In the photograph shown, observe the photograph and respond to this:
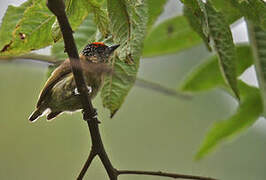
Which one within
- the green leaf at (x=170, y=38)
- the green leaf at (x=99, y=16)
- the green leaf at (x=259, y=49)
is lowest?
the green leaf at (x=259, y=49)

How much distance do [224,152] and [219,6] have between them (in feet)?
13.0

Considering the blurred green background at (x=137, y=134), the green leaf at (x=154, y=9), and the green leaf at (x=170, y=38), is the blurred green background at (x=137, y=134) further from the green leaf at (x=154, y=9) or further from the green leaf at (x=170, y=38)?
the green leaf at (x=154, y=9)

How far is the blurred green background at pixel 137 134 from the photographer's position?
4066 millimetres

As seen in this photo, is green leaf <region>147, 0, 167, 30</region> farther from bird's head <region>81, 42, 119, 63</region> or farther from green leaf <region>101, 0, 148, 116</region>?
bird's head <region>81, 42, 119, 63</region>

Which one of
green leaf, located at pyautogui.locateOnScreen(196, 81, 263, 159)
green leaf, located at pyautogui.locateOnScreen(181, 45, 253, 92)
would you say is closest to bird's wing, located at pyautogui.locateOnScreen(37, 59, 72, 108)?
green leaf, located at pyautogui.locateOnScreen(181, 45, 253, 92)

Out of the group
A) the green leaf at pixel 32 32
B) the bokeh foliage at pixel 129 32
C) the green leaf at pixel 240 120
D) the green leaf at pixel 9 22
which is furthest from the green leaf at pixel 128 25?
the green leaf at pixel 240 120

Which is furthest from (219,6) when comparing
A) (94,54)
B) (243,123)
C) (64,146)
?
(64,146)

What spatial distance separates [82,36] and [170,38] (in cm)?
64

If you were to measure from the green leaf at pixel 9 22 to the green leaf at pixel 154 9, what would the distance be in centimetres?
46

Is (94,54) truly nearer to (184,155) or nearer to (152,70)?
(152,70)

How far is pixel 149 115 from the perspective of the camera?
5.29 m

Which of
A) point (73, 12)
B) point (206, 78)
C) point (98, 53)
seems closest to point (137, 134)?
point (98, 53)

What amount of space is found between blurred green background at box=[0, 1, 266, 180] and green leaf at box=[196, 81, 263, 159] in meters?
1.69

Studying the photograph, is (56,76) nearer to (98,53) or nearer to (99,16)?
(98,53)
